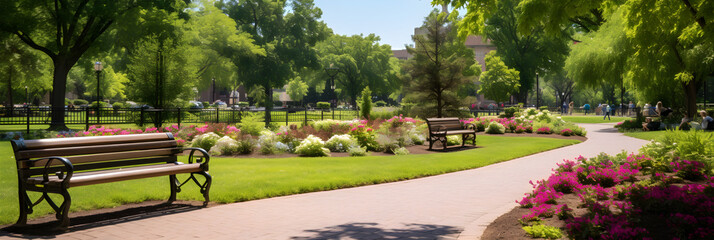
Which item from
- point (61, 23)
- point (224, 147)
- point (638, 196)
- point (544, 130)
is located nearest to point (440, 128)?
point (224, 147)

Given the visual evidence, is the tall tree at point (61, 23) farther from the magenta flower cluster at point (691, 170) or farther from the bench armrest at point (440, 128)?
the magenta flower cluster at point (691, 170)

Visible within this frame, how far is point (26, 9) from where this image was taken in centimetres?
2875

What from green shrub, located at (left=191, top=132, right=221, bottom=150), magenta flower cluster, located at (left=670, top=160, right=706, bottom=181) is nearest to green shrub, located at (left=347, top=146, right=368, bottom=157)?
green shrub, located at (left=191, top=132, right=221, bottom=150)

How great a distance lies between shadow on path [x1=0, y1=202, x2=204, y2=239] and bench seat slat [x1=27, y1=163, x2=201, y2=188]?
462 mm

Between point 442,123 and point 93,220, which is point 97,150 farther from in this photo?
point 442,123

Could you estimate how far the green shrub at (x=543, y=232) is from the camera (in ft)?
17.5

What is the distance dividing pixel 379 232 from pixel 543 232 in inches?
65.9

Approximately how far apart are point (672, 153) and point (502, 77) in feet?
144

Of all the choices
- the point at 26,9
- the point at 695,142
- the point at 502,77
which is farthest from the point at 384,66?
the point at 695,142

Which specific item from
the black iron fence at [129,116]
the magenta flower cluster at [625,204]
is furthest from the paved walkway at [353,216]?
the black iron fence at [129,116]

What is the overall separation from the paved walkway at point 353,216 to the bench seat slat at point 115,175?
0.53 m

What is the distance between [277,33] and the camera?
61.9 m

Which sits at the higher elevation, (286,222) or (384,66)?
(384,66)

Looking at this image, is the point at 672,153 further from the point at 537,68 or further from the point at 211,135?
the point at 537,68
